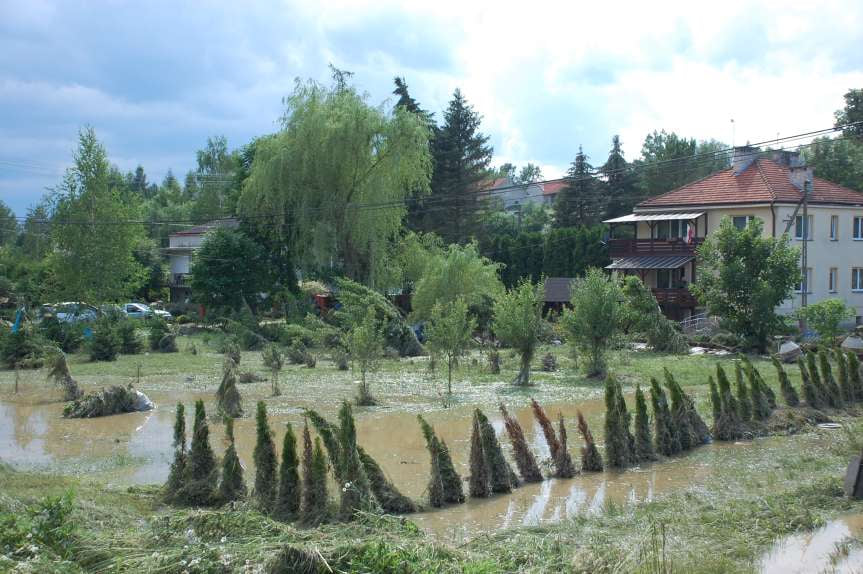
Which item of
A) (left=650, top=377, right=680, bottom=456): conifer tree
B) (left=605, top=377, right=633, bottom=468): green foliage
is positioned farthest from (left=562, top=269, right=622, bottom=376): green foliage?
(left=605, top=377, right=633, bottom=468): green foliage

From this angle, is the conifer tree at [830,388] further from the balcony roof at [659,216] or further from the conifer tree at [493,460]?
the balcony roof at [659,216]

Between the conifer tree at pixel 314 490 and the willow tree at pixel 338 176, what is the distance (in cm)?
3420

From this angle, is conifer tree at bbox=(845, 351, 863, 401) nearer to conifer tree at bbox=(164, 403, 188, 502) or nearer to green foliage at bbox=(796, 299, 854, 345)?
green foliage at bbox=(796, 299, 854, 345)

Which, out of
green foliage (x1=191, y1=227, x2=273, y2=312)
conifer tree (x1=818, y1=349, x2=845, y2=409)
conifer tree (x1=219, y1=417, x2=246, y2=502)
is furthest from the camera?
green foliage (x1=191, y1=227, x2=273, y2=312)

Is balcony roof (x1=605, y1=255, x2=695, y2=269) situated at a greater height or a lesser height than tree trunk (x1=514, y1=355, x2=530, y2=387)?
greater

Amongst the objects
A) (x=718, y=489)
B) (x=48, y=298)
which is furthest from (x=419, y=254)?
(x=718, y=489)

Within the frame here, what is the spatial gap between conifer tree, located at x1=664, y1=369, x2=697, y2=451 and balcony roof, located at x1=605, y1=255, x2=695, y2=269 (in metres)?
30.0

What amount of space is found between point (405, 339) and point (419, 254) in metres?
11.4

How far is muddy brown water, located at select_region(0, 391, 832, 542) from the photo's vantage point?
1300cm

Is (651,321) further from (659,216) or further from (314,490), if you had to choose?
(314,490)

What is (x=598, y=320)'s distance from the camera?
29.4 meters

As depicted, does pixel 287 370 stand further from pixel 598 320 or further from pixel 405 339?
pixel 598 320

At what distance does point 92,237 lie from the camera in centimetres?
4456

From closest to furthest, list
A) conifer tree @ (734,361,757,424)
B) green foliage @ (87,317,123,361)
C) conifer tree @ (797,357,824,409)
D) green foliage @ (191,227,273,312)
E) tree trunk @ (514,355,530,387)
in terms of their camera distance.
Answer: conifer tree @ (734,361,757,424) < conifer tree @ (797,357,824,409) < tree trunk @ (514,355,530,387) < green foliage @ (87,317,123,361) < green foliage @ (191,227,273,312)
